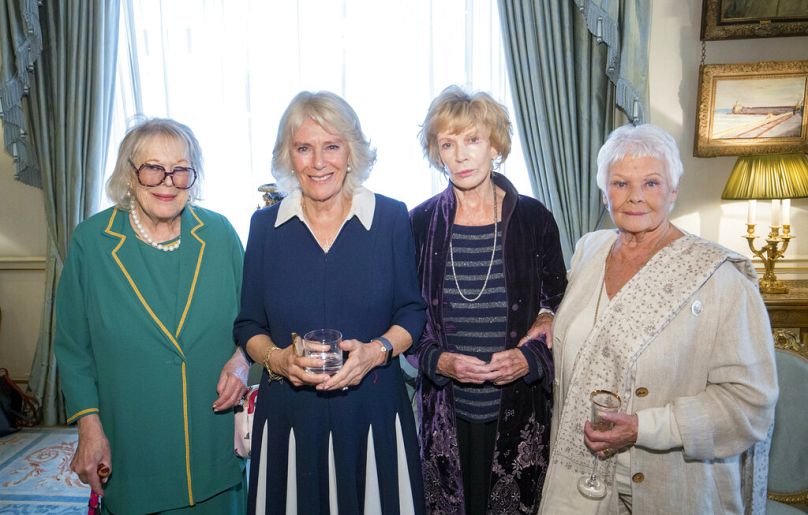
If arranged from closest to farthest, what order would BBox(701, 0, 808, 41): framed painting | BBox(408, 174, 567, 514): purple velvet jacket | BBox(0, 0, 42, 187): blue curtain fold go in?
1. BBox(408, 174, 567, 514): purple velvet jacket
2. BBox(701, 0, 808, 41): framed painting
3. BBox(0, 0, 42, 187): blue curtain fold

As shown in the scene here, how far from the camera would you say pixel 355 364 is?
142 cm

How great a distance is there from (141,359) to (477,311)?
101cm

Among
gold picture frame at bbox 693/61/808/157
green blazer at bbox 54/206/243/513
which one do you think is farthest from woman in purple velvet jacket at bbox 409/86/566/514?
gold picture frame at bbox 693/61/808/157

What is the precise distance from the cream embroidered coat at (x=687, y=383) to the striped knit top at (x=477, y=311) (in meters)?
0.27

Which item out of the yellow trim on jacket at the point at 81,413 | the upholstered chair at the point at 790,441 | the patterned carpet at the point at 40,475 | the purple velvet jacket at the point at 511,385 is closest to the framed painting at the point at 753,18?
the upholstered chair at the point at 790,441

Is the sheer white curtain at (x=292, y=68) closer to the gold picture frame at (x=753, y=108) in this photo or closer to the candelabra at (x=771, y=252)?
the gold picture frame at (x=753, y=108)

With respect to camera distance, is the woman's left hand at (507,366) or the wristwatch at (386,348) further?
the woman's left hand at (507,366)

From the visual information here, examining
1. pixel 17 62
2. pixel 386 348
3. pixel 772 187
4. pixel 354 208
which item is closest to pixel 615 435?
pixel 386 348

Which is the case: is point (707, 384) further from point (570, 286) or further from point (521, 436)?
point (521, 436)

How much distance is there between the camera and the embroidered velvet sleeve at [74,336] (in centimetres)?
156

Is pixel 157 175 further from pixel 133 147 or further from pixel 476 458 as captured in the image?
pixel 476 458

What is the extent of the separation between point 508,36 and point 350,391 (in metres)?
2.73

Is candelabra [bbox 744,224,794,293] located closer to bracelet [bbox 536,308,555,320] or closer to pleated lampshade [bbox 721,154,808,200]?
pleated lampshade [bbox 721,154,808,200]

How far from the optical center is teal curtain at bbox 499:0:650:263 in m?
3.38
